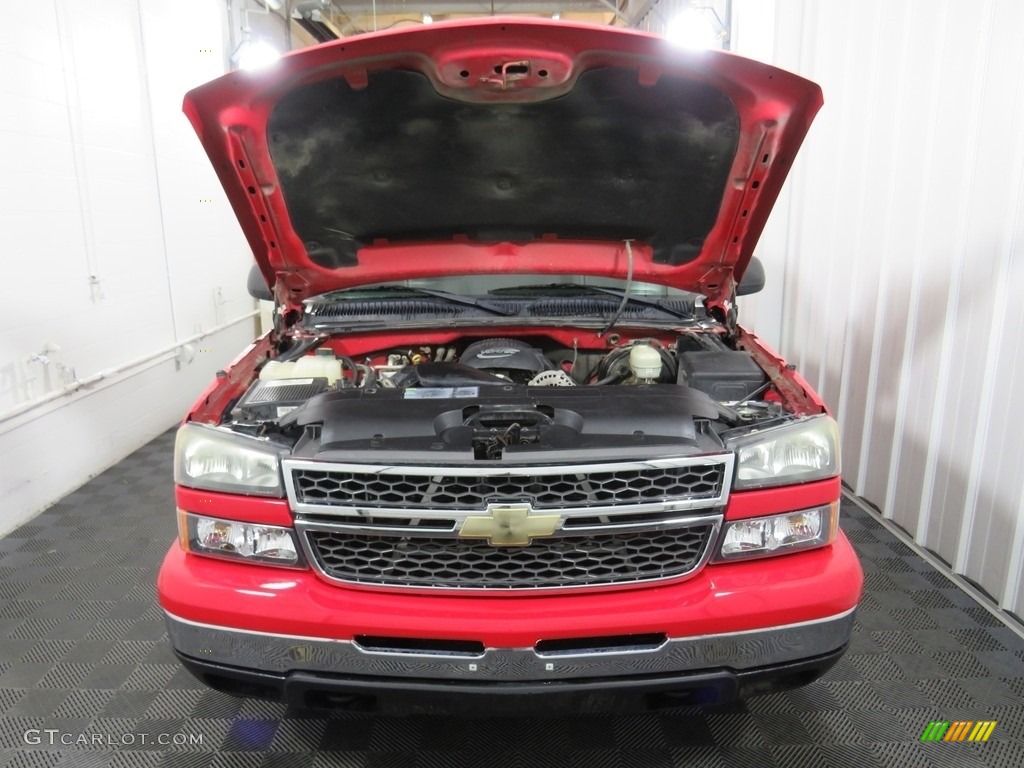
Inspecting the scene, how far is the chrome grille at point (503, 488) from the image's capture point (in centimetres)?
145

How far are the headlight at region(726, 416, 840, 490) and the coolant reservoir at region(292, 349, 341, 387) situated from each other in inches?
48.3

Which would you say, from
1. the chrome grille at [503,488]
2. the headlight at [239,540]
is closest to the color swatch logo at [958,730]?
→ the chrome grille at [503,488]

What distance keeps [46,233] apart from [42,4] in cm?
110

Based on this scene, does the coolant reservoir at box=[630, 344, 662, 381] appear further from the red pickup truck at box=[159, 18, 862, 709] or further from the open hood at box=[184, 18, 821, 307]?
the open hood at box=[184, 18, 821, 307]

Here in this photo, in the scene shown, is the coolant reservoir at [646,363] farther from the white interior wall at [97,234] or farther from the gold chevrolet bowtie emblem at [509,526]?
Result: the white interior wall at [97,234]

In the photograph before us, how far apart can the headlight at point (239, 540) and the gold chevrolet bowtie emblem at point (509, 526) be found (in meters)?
0.40

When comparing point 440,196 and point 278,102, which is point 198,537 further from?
point 440,196

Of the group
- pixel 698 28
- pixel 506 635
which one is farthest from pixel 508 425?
pixel 698 28

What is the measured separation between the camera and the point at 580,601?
4.87 ft

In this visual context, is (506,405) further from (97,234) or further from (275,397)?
(97,234)

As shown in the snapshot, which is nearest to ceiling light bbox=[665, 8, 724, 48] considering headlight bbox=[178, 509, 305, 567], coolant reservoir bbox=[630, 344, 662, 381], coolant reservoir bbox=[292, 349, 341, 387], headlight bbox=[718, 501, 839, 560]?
coolant reservoir bbox=[630, 344, 662, 381]

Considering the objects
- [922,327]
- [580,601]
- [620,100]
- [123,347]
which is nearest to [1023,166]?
[922,327]

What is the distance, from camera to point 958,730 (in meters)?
1.92

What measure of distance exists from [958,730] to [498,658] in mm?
1425
